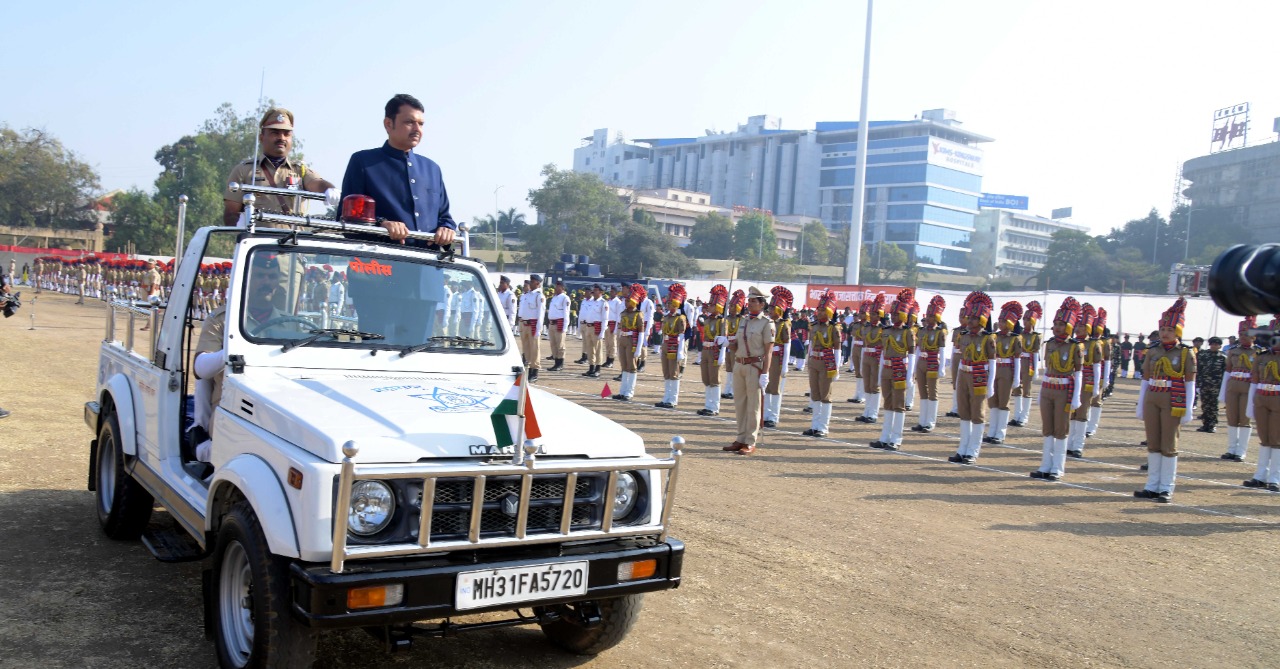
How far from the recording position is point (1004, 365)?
15234mm

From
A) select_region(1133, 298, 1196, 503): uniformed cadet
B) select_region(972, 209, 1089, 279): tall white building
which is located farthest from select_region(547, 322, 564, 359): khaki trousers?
select_region(972, 209, 1089, 279): tall white building

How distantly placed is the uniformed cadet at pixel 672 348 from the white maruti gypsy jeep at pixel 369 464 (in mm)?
12216

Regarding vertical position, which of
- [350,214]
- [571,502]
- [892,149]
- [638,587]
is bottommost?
[638,587]

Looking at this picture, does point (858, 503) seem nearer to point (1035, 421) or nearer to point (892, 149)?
point (1035, 421)

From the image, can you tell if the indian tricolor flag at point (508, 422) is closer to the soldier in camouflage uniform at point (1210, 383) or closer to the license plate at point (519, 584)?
the license plate at point (519, 584)

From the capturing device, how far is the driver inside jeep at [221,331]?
4855 millimetres

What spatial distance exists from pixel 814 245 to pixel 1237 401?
96.6 m

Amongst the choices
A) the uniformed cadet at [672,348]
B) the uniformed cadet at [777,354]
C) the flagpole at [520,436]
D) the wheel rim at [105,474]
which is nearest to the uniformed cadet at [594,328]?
the uniformed cadet at [672,348]

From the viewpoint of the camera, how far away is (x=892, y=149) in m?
135

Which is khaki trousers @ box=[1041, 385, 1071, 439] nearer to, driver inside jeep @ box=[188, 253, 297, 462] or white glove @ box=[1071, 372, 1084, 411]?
white glove @ box=[1071, 372, 1084, 411]

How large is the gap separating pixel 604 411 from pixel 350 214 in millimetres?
11026

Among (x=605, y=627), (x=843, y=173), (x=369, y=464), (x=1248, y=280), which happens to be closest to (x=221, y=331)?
(x=369, y=464)

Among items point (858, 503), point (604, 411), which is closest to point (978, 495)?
point (858, 503)

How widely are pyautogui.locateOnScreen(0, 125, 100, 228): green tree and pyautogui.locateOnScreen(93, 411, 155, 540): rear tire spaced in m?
83.5
